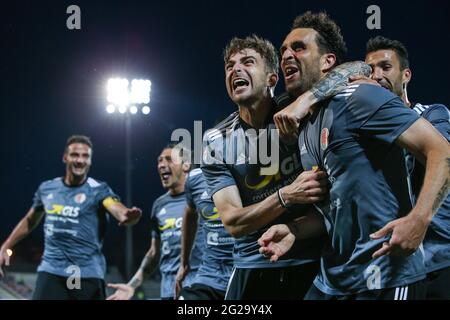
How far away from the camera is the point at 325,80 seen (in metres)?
2.66

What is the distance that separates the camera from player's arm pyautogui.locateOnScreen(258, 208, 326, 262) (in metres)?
2.63

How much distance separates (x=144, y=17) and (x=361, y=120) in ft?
19.2

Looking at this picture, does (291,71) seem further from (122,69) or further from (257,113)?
(122,69)

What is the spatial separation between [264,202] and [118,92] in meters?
7.38

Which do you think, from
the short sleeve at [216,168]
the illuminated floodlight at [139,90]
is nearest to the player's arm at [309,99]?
the short sleeve at [216,168]

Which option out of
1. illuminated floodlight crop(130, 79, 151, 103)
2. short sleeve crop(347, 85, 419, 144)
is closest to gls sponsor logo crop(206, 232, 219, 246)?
short sleeve crop(347, 85, 419, 144)

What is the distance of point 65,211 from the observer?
546cm

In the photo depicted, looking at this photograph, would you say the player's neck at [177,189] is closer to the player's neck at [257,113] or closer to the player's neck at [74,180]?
the player's neck at [74,180]

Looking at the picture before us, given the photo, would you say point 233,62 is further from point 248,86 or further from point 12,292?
point 12,292

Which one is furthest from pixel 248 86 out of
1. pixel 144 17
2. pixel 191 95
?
pixel 191 95

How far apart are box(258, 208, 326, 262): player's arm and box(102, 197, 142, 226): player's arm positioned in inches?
84.9

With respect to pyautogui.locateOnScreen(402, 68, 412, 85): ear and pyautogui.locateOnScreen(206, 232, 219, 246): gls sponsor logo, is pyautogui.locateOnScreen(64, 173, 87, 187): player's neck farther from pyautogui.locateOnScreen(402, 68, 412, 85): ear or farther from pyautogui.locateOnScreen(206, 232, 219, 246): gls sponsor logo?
pyautogui.locateOnScreen(402, 68, 412, 85): ear

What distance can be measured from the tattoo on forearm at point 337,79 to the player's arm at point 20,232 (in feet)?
12.5

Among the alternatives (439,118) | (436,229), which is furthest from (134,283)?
(439,118)
